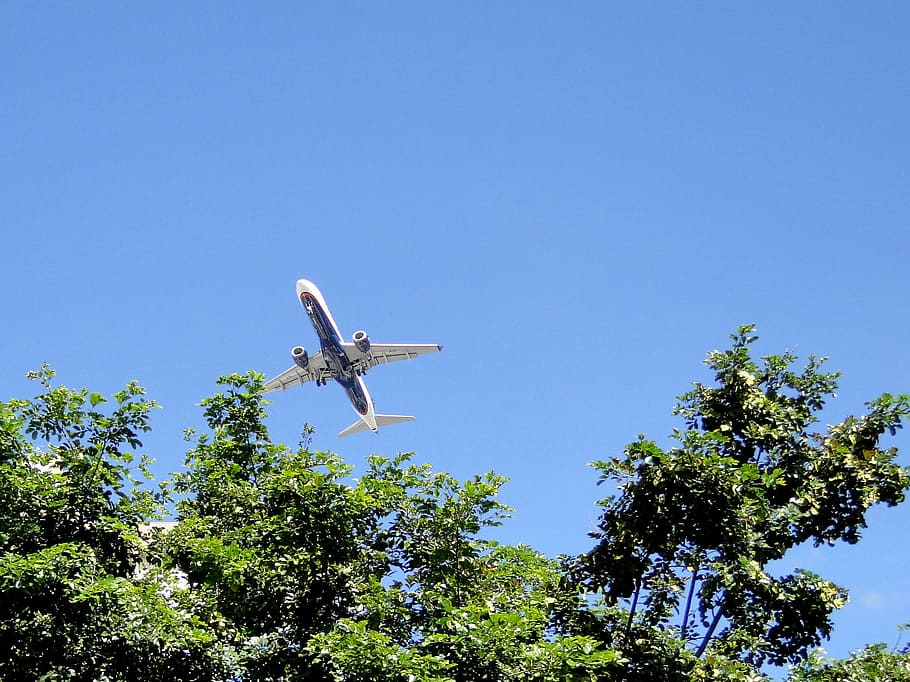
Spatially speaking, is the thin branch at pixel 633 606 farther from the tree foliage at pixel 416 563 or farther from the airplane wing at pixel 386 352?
the airplane wing at pixel 386 352

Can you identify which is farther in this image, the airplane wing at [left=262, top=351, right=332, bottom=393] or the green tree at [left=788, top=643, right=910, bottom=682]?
the airplane wing at [left=262, top=351, right=332, bottom=393]

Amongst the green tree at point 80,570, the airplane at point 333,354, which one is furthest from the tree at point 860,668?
the airplane at point 333,354

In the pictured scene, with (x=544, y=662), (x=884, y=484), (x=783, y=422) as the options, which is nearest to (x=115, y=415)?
(x=544, y=662)

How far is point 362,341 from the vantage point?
5634 centimetres

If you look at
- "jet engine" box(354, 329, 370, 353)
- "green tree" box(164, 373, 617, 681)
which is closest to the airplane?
"jet engine" box(354, 329, 370, 353)

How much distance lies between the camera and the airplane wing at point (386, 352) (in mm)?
56906

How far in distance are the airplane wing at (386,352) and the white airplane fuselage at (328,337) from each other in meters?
0.61

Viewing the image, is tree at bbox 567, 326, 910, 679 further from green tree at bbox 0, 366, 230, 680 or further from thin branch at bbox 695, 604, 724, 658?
green tree at bbox 0, 366, 230, 680

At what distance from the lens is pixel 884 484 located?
1686 centimetres

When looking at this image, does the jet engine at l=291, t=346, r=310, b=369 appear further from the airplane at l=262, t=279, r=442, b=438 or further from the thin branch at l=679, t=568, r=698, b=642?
the thin branch at l=679, t=568, r=698, b=642

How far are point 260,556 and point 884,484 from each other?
1049cm

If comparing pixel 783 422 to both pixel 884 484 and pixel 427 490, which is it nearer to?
pixel 884 484

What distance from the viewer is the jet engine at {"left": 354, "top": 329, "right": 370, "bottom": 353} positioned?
2218 inches

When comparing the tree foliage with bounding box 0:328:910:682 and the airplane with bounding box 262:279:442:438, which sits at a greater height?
the airplane with bounding box 262:279:442:438
